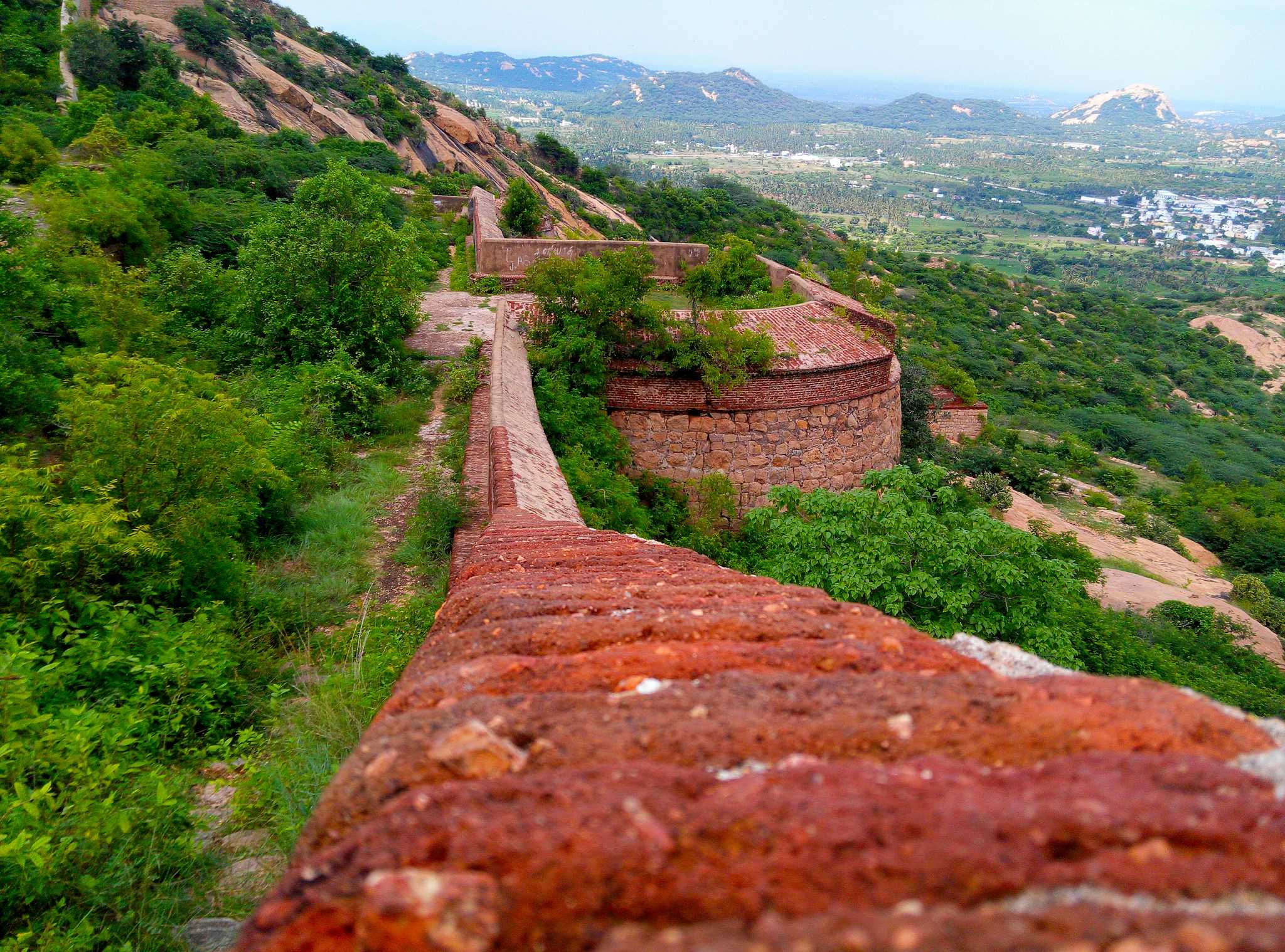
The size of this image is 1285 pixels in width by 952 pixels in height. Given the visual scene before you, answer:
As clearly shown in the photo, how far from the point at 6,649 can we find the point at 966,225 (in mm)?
130393

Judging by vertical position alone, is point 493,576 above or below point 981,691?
below

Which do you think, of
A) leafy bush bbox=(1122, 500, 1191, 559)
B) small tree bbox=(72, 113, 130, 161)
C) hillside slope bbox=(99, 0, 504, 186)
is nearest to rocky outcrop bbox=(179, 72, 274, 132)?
hillside slope bbox=(99, 0, 504, 186)

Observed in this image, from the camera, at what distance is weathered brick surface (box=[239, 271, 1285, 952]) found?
1146 millimetres

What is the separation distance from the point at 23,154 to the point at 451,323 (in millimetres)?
8304

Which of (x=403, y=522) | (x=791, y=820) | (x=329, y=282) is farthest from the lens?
(x=329, y=282)

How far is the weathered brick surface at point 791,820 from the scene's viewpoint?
1146 mm

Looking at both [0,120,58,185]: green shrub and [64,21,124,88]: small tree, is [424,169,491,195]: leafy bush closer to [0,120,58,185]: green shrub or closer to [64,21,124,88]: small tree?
[64,21,124,88]: small tree

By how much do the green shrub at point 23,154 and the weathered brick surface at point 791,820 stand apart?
16259 mm

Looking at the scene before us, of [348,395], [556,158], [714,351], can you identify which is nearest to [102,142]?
[348,395]

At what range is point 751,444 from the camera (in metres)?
11.4

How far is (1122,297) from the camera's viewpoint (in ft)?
211

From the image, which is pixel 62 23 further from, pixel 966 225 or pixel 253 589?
pixel 966 225

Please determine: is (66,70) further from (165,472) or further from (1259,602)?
(1259,602)

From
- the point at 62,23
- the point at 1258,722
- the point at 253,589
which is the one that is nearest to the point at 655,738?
the point at 1258,722
